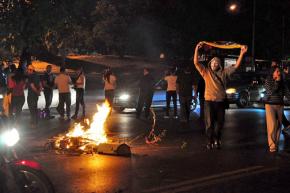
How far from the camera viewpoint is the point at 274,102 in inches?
403

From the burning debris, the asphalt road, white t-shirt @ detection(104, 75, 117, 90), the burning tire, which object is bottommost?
the asphalt road

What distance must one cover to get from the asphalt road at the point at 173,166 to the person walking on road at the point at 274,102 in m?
0.35

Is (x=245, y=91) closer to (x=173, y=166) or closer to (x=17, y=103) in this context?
(x=17, y=103)

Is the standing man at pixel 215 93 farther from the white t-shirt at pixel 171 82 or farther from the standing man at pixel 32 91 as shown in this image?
the white t-shirt at pixel 171 82

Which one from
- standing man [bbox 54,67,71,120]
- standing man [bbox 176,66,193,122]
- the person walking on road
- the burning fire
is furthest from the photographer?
standing man [bbox 54,67,71,120]

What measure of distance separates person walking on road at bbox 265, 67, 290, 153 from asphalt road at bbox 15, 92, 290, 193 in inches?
13.8

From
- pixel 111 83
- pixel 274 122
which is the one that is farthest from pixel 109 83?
pixel 274 122

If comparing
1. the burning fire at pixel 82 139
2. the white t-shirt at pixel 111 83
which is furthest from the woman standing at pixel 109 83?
the burning fire at pixel 82 139

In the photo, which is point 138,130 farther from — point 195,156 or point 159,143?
point 195,156

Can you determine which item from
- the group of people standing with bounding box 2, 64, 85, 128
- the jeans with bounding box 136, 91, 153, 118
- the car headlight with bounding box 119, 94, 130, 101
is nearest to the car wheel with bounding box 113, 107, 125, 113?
the car headlight with bounding box 119, 94, 130, 101

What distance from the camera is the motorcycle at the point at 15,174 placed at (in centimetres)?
575

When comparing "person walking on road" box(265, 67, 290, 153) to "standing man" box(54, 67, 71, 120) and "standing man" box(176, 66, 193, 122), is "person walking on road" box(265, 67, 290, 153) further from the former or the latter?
"standing man" box(54, 67, 71, 120)

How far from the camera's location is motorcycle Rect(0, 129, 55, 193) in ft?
18.9

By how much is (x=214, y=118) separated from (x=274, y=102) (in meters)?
1.26
